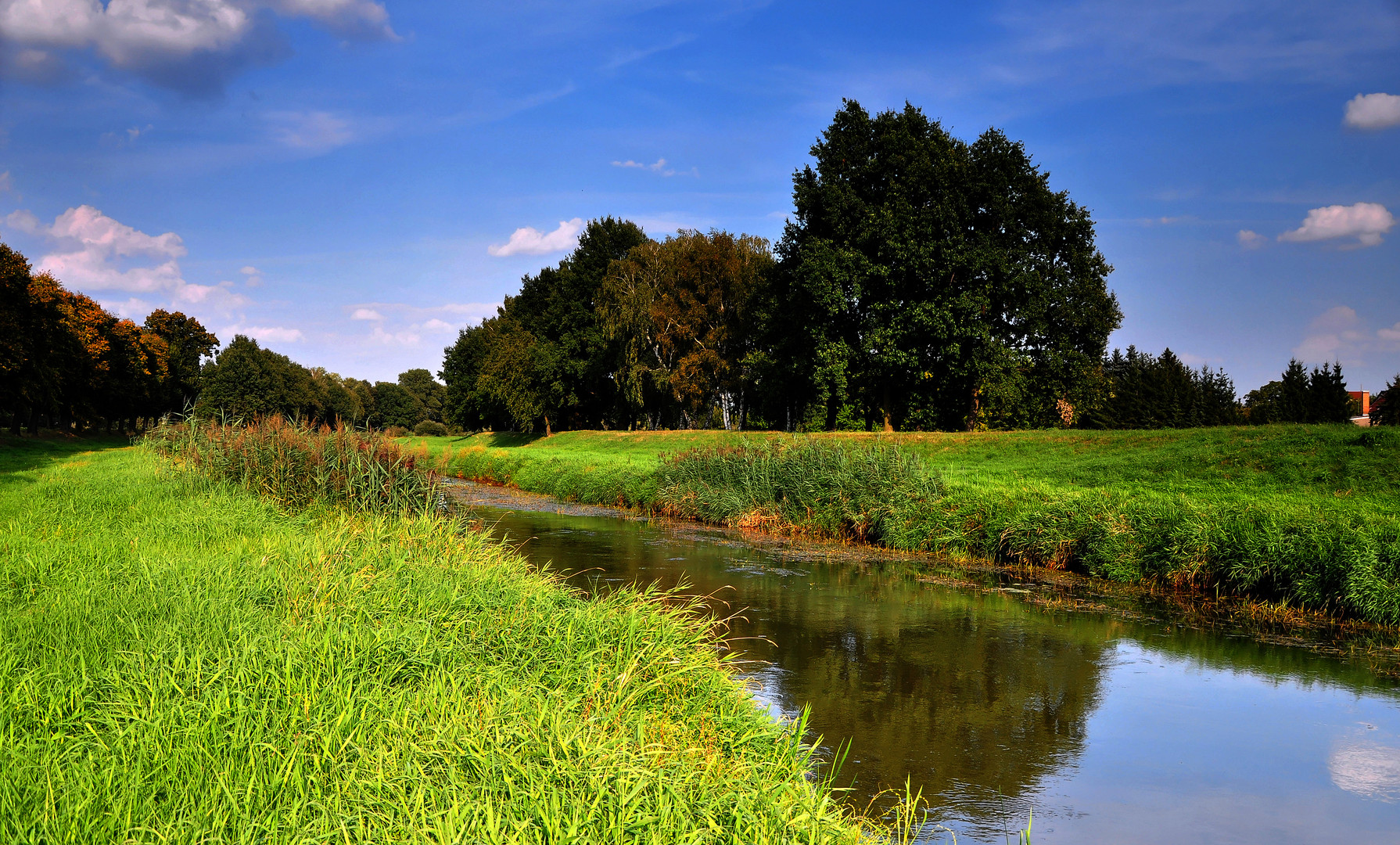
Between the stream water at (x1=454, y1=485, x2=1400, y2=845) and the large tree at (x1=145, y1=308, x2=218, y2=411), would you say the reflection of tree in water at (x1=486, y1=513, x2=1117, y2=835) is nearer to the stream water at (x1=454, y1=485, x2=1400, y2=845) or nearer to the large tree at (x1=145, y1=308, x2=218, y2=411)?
the stream water at (x1=454, y1=485, x2=1400, y2=845)

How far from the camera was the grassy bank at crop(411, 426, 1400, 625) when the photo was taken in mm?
9914

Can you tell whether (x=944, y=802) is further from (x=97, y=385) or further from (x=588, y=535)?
(x=97, y=385)

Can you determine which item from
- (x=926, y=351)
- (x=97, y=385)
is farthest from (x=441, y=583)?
(x=97, y=385)

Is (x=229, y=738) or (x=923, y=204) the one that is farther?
(x=923, y=204)

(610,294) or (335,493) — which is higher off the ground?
(610,294)

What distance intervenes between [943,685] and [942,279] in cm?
2484

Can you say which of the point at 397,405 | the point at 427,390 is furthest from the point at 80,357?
the point at 427,390

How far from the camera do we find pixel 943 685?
24.4ft

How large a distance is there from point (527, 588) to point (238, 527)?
4110 millimetres

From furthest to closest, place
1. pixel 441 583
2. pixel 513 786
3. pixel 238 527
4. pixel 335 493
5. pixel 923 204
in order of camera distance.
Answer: pixel 923 204, pixel 335 493, pixel 238 527, pixel 441 583, pixel 513 786

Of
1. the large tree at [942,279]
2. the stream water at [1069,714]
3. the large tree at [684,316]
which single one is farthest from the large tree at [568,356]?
the stream water at [1069,714]

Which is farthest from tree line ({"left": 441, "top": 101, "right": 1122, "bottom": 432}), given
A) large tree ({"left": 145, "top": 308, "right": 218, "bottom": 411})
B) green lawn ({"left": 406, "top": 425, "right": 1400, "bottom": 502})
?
large tree ({"left": 145, "top": 308, "right": 218, "bottom": 411})

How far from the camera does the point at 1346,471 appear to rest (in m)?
15.2

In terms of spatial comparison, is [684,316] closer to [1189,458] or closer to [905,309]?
[905,309]
